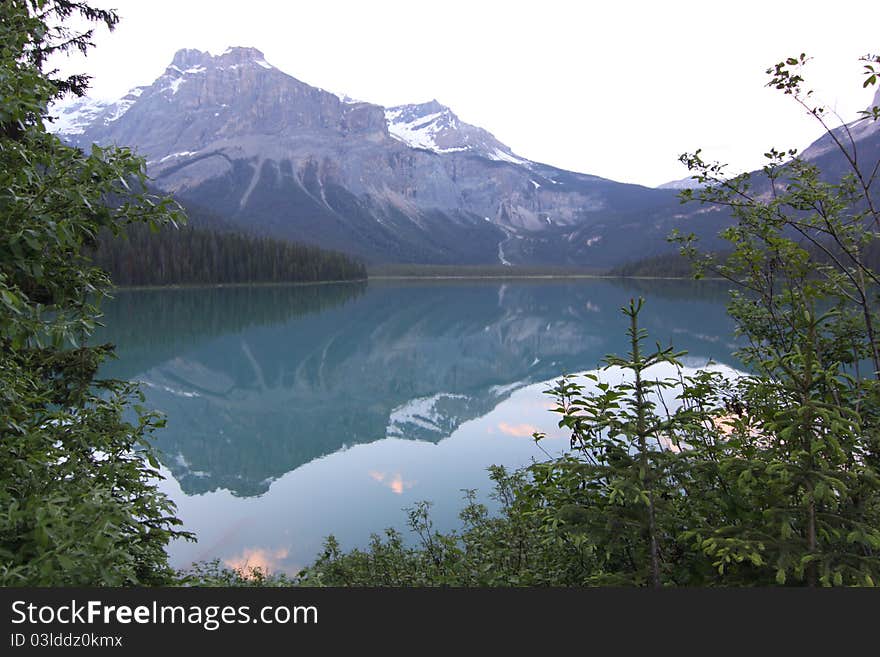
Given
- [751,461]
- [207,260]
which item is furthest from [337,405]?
[207,260]

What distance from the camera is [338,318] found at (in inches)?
2562

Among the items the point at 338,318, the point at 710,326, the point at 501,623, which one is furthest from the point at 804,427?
the point at 338,318

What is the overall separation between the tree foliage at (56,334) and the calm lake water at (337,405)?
674 centimetres

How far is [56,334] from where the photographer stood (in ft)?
11.4

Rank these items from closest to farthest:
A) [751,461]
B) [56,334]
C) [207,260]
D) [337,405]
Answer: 1. [56,334]
2. [751,461]
3. [337,405]
4. [207,260]

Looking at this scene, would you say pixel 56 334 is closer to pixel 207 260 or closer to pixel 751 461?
pixel 751 461

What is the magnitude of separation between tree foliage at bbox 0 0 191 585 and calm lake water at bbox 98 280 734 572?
674cm

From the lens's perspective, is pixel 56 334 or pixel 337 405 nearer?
pixel 56 334

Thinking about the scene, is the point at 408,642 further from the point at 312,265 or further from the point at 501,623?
the point at 312,265

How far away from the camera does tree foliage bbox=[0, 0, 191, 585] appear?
2.92 meters

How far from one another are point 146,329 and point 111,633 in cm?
5215

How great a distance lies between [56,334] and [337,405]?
24.6m

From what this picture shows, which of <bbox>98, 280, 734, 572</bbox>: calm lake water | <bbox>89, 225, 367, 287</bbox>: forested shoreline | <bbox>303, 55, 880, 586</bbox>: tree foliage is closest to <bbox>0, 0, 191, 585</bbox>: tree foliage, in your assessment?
<bbox>303, 55, 880, 586</bbox>: tree foliage

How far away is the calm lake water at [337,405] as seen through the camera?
12898 mm
